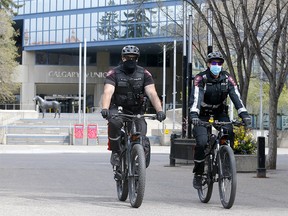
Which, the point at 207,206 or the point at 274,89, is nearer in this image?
the point at 207,206

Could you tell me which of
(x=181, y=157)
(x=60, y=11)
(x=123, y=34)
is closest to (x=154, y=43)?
(x=123, y=34)

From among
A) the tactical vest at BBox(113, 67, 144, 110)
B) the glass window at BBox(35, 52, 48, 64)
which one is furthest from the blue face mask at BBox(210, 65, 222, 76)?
the glass window at BBox(35, 52, 48, 64)

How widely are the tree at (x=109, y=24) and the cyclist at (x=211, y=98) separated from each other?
6110cm

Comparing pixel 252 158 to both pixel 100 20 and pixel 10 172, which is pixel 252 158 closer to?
pixel 10 172

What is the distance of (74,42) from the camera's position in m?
74.8

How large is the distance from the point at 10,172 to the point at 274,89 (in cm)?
643

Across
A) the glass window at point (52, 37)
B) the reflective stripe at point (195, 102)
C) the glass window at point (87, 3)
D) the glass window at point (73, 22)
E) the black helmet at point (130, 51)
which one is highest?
the glass window at point (87, 3)

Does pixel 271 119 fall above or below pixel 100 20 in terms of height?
below

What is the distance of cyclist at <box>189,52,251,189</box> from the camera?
29.0ft

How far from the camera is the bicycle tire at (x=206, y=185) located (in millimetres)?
8953

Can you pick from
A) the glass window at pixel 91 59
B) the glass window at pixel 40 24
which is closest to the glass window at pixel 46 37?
the glass window at pixel 40 24

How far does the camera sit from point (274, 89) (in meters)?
16.9

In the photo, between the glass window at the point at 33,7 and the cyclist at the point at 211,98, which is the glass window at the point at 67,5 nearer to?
the glass window at the point at 33,7

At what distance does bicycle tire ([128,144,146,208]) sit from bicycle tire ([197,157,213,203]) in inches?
39.5
